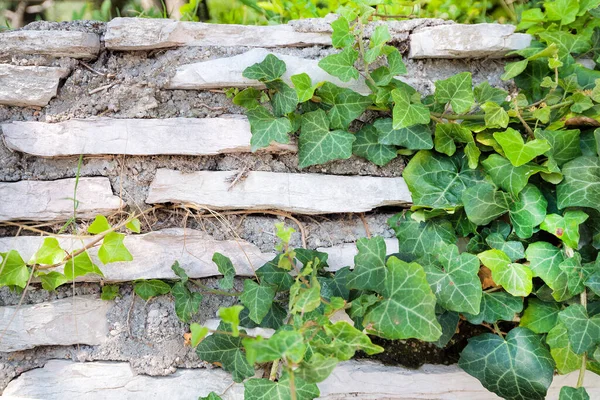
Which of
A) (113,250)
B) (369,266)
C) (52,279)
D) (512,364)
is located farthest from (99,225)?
(512,364)

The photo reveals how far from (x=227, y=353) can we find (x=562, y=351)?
75 centimetres

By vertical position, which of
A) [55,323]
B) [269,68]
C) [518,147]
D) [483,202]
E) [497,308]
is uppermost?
[269,68]

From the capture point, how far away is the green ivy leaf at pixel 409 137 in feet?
3.99

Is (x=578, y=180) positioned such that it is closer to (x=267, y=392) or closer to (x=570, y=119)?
(x=570, y=119)

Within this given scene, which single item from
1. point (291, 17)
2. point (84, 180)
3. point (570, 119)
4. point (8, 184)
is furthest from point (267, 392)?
point (291, 17)

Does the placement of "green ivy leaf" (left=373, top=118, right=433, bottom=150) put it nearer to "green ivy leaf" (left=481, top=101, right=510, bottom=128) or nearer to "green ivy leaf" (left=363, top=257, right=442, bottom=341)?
"green ivy leaf" (left=481, top=101, right=510, bottom=128)

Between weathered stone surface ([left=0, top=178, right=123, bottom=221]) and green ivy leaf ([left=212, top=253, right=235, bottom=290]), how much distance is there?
28cm

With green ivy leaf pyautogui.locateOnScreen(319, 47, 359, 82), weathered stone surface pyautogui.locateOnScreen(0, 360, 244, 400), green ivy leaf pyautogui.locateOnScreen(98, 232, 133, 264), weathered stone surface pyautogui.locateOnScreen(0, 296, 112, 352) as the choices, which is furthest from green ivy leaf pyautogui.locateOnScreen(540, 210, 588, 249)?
weathered stone surface pyautogui.locateOnScreen(0, 296, 112, 352)

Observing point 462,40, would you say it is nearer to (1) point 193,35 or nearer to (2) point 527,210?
(2) point 527,210

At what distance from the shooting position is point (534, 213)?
1159 mm

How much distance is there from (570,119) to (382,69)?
44cm

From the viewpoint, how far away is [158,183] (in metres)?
1.26

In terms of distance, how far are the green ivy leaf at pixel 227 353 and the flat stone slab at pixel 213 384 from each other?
8 centimetres

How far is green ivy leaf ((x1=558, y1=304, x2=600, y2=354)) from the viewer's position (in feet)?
3.58
